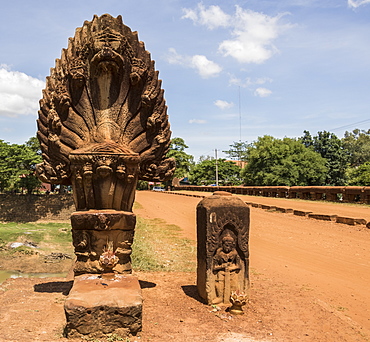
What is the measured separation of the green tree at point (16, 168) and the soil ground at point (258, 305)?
22.9 metres

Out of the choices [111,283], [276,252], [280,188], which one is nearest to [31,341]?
[111,283]

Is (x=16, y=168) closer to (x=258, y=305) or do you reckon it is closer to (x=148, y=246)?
(x=148, y=246)

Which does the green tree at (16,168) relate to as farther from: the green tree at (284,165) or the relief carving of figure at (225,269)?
the relief carving of figure at (225,269)

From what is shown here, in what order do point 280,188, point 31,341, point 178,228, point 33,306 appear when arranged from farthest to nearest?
1. point 280,188
2. point 178,228
3. point 33,306
4. point 31,341

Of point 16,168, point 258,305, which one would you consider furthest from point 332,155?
point 258,305

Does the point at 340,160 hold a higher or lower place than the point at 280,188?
higher

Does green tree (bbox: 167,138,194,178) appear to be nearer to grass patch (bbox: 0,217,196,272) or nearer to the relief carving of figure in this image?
grass patch (bbox: 0,217,196,272)

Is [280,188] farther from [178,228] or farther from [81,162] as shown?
[81,162]

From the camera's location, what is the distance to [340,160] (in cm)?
4309

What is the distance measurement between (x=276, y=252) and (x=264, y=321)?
226 inches

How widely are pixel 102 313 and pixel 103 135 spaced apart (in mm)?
2985

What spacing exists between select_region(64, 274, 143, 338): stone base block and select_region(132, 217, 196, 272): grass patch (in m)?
3.72

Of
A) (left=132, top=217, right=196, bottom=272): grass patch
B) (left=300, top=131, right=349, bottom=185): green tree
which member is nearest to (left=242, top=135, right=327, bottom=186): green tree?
(left=300, top=131, right=349, bottom=185): green tree

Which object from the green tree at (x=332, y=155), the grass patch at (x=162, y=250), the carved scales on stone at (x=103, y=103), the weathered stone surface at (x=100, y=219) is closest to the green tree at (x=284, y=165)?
the green tree at (x=332, y=155)
